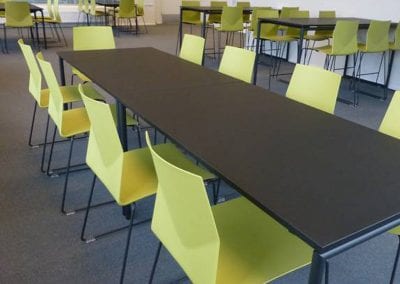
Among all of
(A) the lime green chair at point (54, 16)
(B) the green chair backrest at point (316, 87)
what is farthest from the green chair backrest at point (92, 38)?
(A) the lime green chair at point (54, 16)

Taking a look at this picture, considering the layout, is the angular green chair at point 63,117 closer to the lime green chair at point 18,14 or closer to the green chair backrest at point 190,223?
the green chair backrest at point 190,223

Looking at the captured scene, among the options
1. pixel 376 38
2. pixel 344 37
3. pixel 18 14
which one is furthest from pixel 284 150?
pixel 18 14

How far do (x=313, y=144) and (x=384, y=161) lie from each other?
0.79ft

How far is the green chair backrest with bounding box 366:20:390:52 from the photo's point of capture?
13.9 feet

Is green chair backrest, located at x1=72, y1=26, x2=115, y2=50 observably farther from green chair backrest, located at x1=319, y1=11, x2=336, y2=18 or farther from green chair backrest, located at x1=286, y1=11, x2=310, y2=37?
green chair backrest, located at x1=319, y1=11, x2=336, y2=18

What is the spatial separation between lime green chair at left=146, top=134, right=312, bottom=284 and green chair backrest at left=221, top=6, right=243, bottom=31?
4.60m

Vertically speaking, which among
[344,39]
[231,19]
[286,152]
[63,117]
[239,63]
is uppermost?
[231,19]

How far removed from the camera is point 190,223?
1.05 m

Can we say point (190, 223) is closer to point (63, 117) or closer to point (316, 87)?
point (316, 87)

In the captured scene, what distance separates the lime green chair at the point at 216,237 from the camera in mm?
976

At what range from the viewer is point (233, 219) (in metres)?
1.42

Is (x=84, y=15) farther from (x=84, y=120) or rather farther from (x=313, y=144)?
(x=313, y=144)

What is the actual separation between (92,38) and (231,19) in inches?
108

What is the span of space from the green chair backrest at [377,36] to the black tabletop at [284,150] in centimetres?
283
